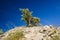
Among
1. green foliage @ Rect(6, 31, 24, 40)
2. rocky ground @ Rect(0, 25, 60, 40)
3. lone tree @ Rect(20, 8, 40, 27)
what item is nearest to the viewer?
green foliage @ Rect(6, 31, 24, 40)

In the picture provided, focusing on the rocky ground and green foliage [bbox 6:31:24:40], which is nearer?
green foliage [bbox 6:31:24:40]

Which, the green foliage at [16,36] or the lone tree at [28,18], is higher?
the lone tree at [28,18]

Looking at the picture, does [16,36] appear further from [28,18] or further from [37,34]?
[28,18]

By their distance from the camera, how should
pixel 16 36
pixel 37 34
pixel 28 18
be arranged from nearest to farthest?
pixel 16 36
pixel 37 34
pixel 28 18

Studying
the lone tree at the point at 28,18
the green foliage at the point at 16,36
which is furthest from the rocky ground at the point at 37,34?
the lone tree at the point at 28,18

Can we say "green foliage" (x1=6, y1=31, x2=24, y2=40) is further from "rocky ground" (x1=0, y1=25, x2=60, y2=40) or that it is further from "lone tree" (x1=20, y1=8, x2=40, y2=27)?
"lone tree" (x1=20, y1=8, x2=40, y2=27)

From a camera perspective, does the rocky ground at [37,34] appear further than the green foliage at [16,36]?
Yes

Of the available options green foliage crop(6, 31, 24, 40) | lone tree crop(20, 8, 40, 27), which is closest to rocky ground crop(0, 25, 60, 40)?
green foliage crop(6, 31, 24, 40)

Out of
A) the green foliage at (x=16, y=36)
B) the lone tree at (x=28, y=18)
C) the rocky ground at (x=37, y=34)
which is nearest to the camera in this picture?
the green foliage at (x=16, y=36)

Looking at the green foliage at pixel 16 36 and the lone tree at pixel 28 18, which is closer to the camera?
the green foliage at pixel 16 36

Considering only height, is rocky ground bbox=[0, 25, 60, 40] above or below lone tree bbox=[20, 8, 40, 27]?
below

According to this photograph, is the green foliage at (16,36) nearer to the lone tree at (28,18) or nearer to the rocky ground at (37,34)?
the rocky ground at (37,34)

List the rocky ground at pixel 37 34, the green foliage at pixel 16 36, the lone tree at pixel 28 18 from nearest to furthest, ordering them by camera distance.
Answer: the green foliage at pixel 16 36
the rocky ground at pixel 37 34
the lone tree at pixel 28 18

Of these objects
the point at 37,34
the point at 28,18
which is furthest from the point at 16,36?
the point at 28,18
